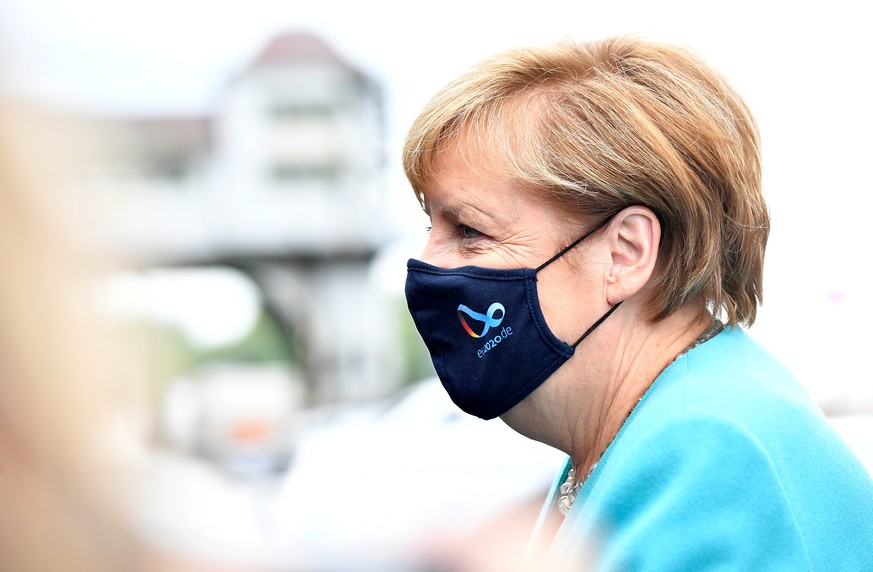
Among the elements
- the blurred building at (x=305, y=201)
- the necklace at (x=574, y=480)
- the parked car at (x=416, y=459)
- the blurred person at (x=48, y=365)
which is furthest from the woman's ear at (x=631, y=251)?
the blurred building at (x=305, y=201)

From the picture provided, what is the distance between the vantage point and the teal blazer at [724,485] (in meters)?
1.47

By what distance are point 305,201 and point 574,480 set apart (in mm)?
30627

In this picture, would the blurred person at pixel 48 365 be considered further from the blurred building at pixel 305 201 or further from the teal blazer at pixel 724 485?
the blurred building at pixel 305 201

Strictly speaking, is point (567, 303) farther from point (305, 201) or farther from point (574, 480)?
point (305, 201)

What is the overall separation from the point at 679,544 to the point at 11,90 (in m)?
1.17

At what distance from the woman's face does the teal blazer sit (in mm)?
249

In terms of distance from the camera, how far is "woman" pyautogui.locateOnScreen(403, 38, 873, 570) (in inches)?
69.6

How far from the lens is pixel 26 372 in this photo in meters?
0.74

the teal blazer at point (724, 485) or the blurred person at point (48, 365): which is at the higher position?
the blurred person at point (48, 365)

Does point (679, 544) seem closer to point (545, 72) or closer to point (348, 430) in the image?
point (545, 72)

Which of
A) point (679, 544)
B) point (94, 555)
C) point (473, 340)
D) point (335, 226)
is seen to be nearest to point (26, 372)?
point (94, 555)

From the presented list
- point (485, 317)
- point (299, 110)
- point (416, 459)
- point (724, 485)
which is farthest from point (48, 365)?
point (299, 110)

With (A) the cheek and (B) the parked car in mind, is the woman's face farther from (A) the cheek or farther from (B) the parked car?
(B) the parked car

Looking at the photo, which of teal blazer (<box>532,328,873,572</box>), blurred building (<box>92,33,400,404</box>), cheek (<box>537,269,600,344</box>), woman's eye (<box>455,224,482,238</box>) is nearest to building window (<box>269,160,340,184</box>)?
blurred building (<box>92,33,400,404</box>)
